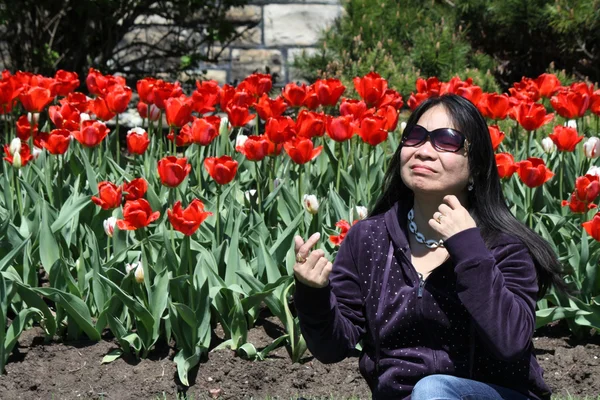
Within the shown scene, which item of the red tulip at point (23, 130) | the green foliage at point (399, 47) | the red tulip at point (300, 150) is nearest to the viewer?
the red tulip at point (300, 150)

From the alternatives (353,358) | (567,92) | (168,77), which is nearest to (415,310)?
(353,358)

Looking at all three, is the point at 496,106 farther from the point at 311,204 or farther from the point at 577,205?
the point at 311,204

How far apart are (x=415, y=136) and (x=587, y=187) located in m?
1.24

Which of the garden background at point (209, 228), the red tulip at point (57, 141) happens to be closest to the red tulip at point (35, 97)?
the garden background at point (209, 228)

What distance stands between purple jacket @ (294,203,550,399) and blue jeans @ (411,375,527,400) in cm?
5

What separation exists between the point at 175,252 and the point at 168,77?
13.3 feet

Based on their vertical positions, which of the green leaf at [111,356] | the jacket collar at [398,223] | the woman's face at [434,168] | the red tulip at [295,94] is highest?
the woman's face at [434,168]

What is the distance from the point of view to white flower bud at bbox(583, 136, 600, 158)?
4.11 meters

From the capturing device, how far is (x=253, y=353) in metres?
3.44

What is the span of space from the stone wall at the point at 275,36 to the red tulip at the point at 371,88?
344cm

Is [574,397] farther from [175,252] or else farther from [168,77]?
[168,77]

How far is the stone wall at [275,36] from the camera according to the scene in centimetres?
806

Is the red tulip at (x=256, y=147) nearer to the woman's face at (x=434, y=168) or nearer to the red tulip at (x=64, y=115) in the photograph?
the red tulip at (x=64, y=115)

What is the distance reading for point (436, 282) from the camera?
2488mm
